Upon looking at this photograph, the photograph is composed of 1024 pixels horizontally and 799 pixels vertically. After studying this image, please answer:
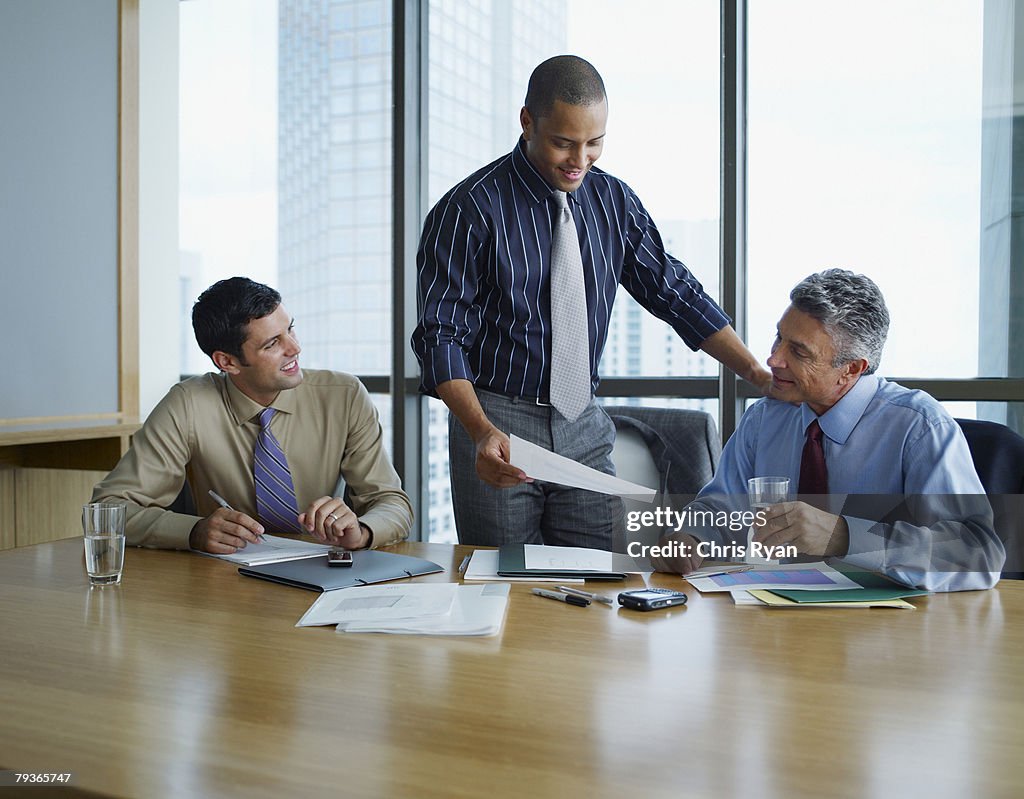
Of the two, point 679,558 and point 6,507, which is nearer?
point 679,558

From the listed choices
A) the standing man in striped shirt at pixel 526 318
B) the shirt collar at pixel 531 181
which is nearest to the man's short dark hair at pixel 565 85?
the standing man in striped shirt at pixel 526 318

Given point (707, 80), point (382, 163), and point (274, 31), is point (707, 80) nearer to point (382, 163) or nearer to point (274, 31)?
point (382, 163)

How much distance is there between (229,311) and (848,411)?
145cm

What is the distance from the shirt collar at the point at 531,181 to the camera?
7.37 feet

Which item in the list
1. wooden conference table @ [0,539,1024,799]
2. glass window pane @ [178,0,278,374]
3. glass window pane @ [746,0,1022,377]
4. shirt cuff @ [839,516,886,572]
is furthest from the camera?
glass window pane @ [178,0,278,374]

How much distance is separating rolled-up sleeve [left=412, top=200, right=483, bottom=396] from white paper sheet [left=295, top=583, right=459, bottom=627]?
0.70 m

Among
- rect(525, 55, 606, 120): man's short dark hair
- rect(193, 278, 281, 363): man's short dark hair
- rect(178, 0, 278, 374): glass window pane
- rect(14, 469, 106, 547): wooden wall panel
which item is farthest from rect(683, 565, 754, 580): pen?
rect(178, 0, 278, 374): glass window pane

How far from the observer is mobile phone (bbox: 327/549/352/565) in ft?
5.56

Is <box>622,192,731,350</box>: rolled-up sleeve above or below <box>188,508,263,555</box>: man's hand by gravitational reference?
above

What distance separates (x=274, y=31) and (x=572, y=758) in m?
3.97

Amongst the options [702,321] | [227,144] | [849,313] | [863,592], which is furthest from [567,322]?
[227,144]

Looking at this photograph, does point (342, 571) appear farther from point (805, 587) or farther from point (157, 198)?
point (157, 198)

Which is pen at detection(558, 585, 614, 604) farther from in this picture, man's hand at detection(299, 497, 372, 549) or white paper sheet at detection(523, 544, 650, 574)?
man's hand at detection(299, 497, 372, 549)

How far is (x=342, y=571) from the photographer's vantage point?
5.41 feet
